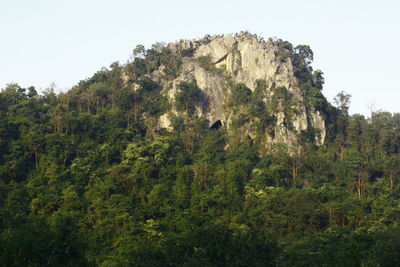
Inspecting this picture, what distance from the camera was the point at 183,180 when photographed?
4262 cm

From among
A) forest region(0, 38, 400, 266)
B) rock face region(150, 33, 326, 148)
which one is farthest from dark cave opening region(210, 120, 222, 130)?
forest region(0, 38, 400, 266)

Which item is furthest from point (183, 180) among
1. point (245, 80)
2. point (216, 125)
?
point (245, 80)

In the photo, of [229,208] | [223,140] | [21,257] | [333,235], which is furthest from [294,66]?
[21,257]

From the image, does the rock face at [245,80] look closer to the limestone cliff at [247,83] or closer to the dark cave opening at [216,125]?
the limestone cliff at [247,83]

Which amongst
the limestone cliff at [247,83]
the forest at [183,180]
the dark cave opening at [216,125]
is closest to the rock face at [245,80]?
the limestone cliff at [247,83]

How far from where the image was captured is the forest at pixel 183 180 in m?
27.7

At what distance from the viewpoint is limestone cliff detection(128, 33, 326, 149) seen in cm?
5003

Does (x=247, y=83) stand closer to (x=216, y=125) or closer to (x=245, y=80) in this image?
(x=245, y=80)

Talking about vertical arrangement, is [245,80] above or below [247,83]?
above

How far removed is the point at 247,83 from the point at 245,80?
1.49 ft

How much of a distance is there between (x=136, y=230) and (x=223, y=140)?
1747 cm

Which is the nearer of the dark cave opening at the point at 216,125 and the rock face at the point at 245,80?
the rock face at the point at 245,80

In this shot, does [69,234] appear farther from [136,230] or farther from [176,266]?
[136,230]

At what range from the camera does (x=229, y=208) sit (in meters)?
40.4
